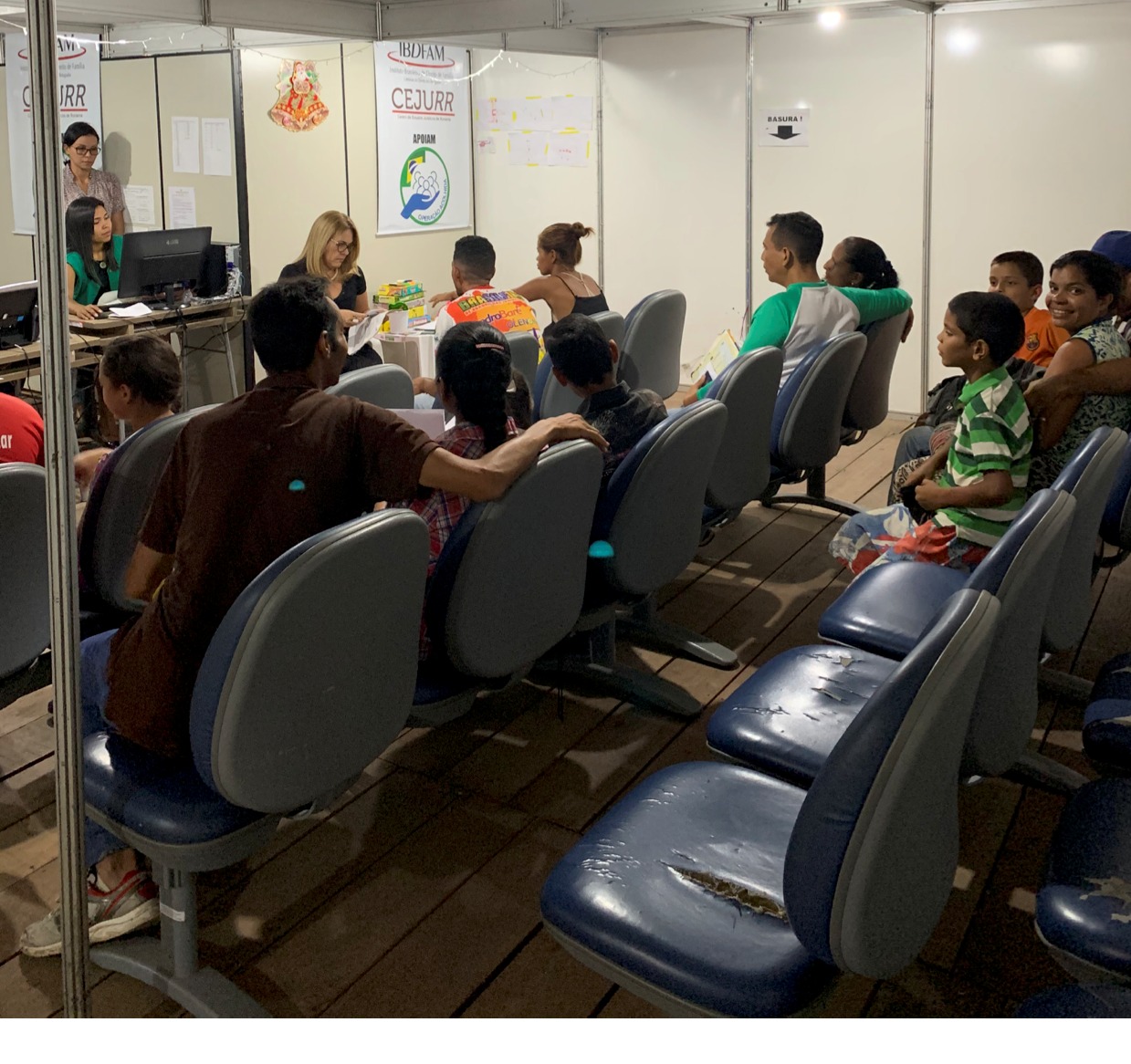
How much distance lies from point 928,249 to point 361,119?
334cm

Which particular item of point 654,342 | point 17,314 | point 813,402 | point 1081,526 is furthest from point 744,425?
point 17,314

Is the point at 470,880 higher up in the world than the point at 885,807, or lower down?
lower down

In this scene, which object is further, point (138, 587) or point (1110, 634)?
point (1110, 634)

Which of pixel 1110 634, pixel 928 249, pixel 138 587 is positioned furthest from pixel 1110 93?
pixel 138 587

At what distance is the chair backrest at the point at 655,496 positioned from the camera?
8.49 feet

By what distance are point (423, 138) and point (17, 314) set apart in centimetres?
315

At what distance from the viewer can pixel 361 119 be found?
7.04 m

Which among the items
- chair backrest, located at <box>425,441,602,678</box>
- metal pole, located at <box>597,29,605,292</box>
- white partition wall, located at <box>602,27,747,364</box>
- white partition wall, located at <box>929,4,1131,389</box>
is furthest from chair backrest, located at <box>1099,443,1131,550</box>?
metal pole, located at <box>597,29,605,292</box>

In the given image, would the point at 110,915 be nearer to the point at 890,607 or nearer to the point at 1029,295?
the point at 890,607

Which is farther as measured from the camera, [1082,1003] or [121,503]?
[121,503]

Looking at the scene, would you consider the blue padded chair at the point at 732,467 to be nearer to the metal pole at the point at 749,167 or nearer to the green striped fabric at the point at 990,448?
the green striped fabric at the point at 990,448

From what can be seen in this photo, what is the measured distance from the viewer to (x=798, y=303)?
4078mm

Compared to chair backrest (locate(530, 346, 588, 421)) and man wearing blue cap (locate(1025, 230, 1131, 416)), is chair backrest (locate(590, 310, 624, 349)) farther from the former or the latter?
man wearing blue cap (locate(1025, 230, 1131, 416))
